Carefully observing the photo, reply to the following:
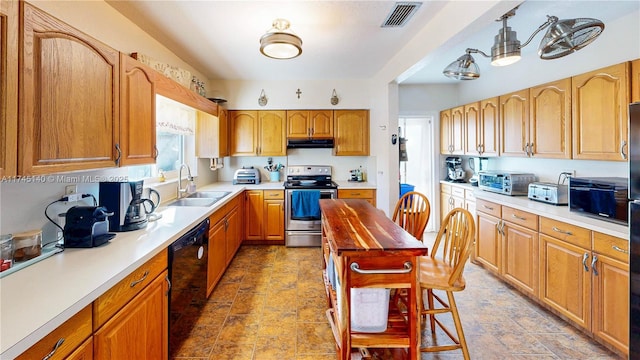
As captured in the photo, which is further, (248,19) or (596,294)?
(248,19)

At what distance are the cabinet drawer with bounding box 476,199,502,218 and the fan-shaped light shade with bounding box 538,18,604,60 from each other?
4.96 ft

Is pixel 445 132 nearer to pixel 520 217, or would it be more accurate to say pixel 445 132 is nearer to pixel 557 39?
pixel 520 217

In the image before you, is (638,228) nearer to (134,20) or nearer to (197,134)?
(134,20)

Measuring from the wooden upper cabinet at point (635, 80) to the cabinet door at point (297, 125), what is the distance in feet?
Result: 11.1

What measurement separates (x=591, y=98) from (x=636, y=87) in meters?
0.31

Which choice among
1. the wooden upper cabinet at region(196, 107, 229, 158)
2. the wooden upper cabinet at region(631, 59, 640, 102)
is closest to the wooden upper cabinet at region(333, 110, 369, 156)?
the wooden upper cabinet at region(196, 107, 229, 158)

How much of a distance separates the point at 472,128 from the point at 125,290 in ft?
13.7

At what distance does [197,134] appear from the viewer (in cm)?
387

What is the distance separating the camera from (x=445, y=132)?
179 inches

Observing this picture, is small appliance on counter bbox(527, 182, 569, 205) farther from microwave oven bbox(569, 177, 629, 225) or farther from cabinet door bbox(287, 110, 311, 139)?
cabinet door bbox(287, 110, 311, 139)

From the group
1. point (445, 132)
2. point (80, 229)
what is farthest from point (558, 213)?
point (80, 229)

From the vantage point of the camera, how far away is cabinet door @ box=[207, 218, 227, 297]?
2.55 metres

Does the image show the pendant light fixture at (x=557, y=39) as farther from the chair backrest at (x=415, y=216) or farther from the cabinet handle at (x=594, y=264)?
the cabinet handle at (x=594, y=264)

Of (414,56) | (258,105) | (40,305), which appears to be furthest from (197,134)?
(40,305)
